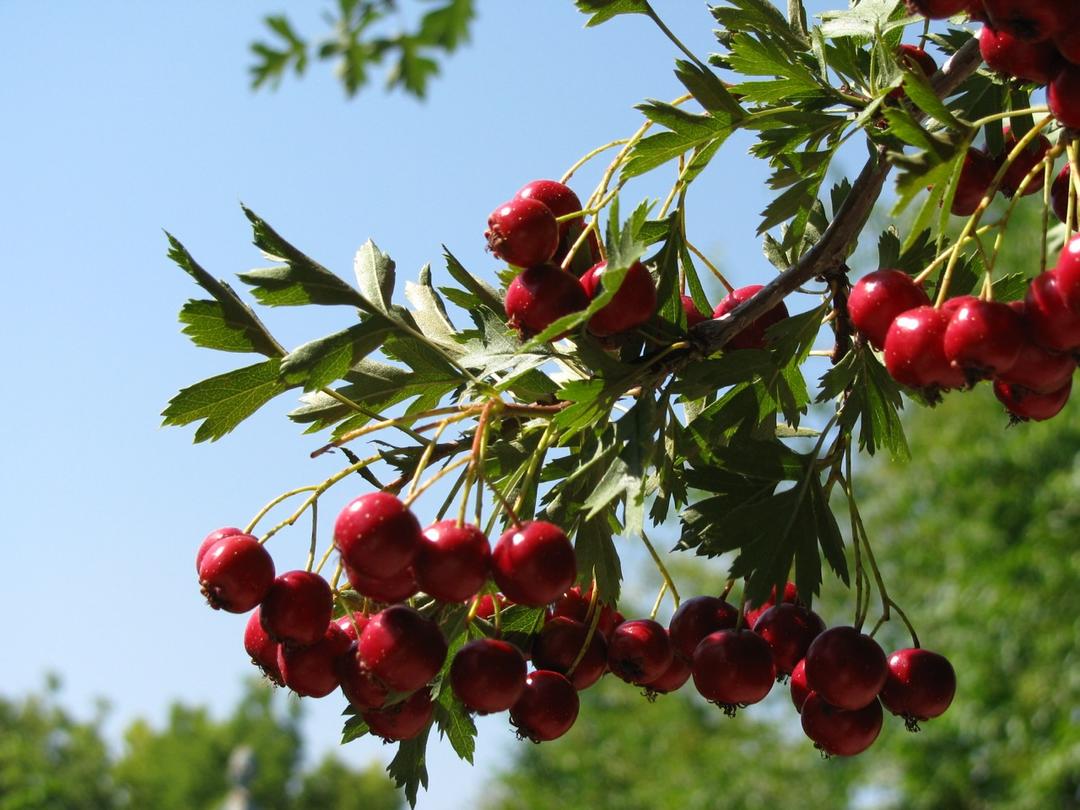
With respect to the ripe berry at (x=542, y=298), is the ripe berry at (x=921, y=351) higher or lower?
lower

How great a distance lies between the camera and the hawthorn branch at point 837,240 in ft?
5.62

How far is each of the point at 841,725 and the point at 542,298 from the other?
0.82 meters

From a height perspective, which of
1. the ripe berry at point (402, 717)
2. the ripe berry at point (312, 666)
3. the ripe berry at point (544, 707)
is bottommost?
the ripe berry at point (402, 717)

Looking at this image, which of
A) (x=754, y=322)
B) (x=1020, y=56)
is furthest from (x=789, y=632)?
(x=1020, y=56)

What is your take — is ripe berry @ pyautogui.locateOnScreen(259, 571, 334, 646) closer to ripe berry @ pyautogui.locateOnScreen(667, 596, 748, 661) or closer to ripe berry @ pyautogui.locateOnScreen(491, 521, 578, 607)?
ripe berry @ pyautogui.locateOnScreen(491, 521, 578, 607)

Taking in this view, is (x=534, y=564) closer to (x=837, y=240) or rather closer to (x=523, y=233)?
(x=523, y=233)

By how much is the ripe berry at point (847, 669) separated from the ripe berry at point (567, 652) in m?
0.34

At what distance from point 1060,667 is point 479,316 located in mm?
10999

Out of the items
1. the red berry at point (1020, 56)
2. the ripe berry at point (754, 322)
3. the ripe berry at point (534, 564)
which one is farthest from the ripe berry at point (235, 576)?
the red berry at point (1020, 56)

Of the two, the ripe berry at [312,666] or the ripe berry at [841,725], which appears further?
the ripe berry at [841,725]

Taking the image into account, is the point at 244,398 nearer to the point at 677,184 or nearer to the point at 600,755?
the point at 677,184

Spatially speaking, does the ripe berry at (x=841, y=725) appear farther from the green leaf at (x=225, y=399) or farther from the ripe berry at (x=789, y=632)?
the green leaf at (x=225, y=399)

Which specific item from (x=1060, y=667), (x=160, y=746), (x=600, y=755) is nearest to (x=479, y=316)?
(x=1060, y=667)

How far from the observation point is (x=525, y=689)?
1771 millimetres
